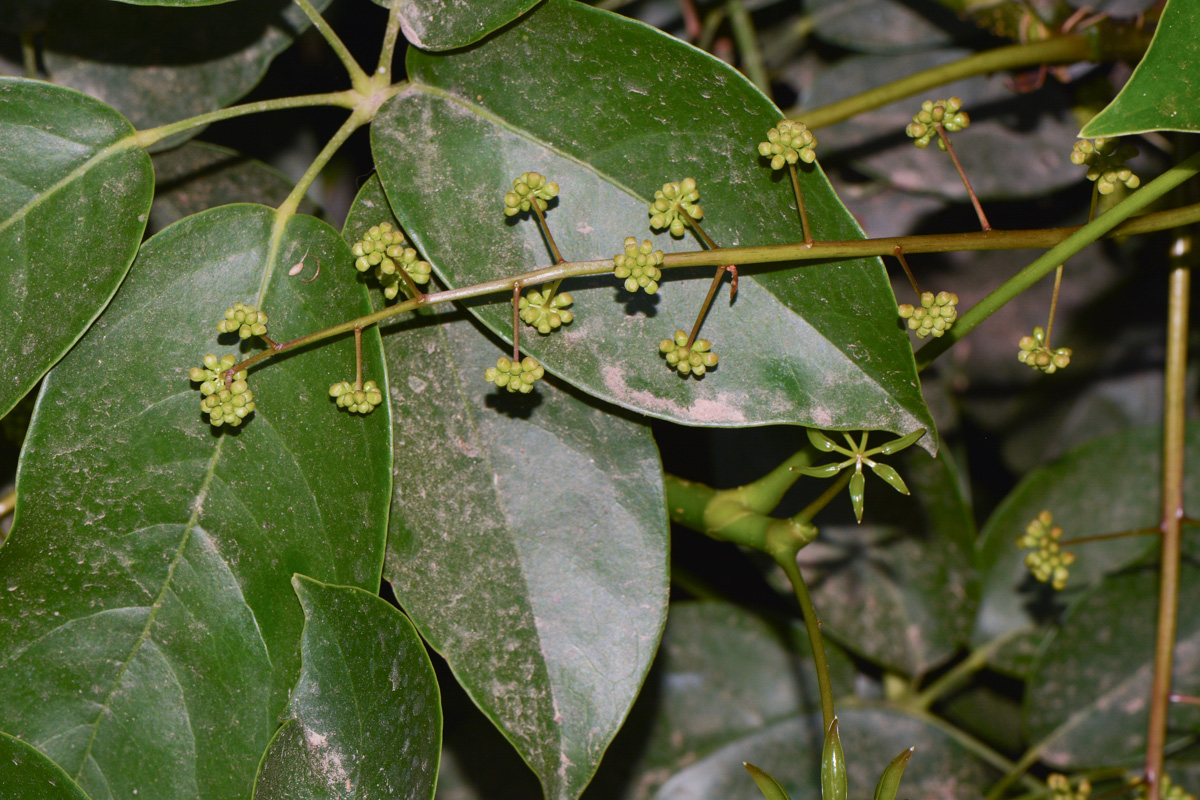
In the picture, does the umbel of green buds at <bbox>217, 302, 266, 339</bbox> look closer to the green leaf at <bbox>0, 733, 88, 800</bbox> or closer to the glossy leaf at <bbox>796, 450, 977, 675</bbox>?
the green leaf at <bbox>0, 733, 88, 800</bbox>

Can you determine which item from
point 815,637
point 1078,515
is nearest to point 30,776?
point 815,637

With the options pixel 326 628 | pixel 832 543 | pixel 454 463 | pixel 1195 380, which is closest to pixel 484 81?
pixel 454 463

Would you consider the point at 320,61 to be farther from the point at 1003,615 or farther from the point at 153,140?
the point at 1003,615

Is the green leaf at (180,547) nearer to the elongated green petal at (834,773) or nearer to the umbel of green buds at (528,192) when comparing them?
the umbel of green buds at (528,192)

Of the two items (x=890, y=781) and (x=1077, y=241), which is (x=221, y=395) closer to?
(x=890, y=781)

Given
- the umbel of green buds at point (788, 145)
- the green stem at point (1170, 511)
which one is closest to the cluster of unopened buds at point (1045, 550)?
the green stem at point (1170, 511)

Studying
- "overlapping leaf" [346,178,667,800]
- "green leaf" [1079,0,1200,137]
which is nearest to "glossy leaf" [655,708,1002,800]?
"overlapping leaf" [346,178,667,800]
